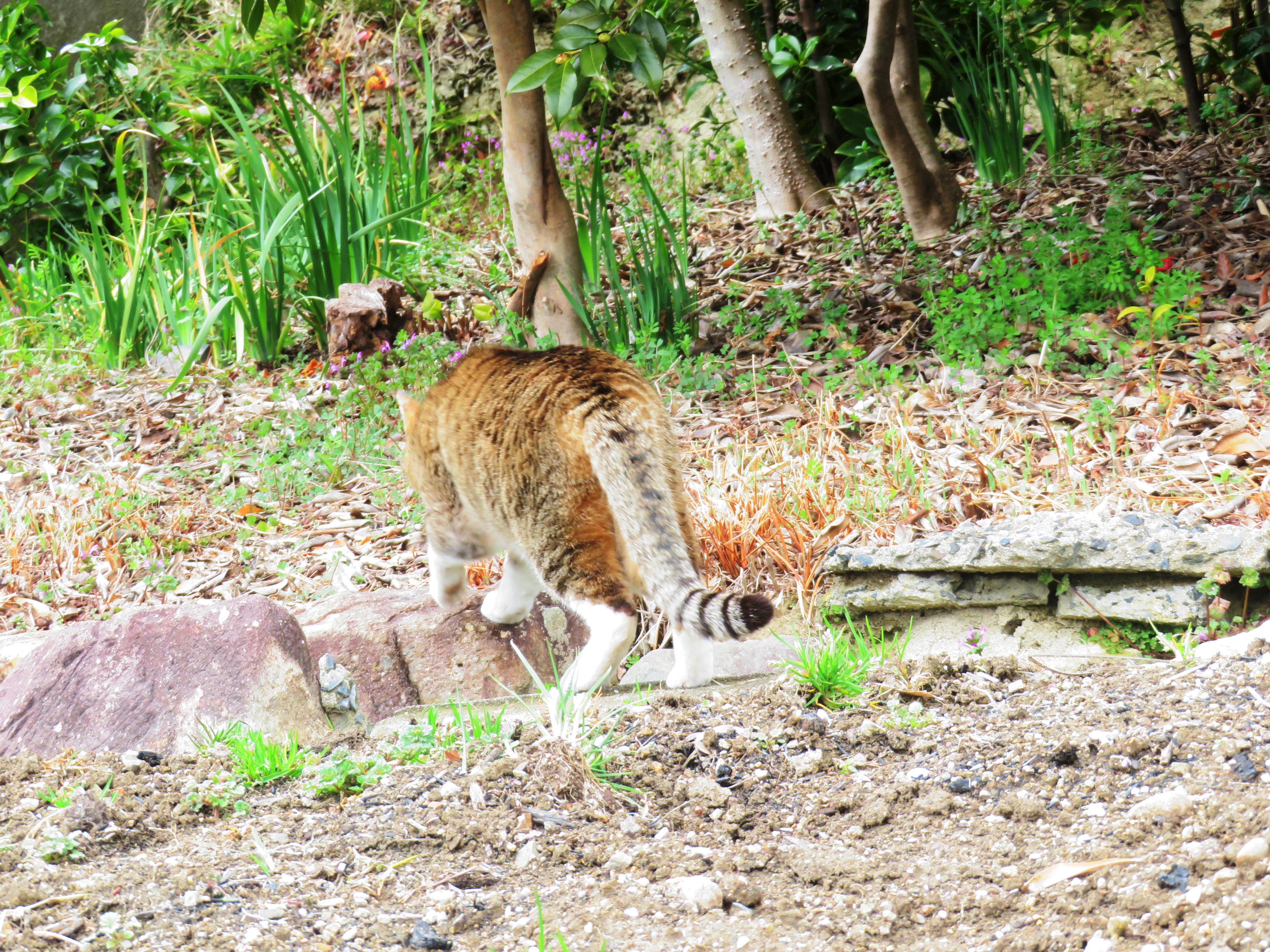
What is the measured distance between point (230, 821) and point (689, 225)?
5.39 metres

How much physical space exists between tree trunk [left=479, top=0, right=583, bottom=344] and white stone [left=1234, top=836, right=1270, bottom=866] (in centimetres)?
429

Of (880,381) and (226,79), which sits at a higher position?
(226,79)

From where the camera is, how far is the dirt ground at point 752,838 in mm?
1758

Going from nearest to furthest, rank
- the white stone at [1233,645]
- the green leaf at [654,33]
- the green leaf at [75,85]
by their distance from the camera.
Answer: the white stone at [1233,645] < the green leaf at [654,33] < the green leaf at [75,85]

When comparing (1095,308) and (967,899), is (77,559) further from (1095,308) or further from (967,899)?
(1095,308)

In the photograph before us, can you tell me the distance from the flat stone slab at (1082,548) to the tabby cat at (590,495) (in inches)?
28.4

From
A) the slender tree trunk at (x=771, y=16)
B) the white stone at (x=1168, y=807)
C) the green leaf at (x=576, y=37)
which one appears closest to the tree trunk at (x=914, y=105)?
the slender tree trunk at (x=771, y=16)

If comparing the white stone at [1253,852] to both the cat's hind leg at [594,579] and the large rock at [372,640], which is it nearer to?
the cat's hind leg at [594,579]

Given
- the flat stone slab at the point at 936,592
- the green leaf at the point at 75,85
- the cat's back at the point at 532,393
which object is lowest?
the flat stone slab at the point at 936,592

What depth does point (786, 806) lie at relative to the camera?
7.40 feet

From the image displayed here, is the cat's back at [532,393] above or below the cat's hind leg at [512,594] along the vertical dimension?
above

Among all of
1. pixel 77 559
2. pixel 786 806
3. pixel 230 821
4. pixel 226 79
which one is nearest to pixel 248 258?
pixel 77 559

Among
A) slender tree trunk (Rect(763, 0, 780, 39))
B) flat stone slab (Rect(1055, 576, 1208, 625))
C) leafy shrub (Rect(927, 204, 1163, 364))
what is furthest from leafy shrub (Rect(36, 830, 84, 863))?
slender tree trunk (Rect(763, 0, 780, 39))

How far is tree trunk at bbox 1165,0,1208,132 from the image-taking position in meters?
5.86
